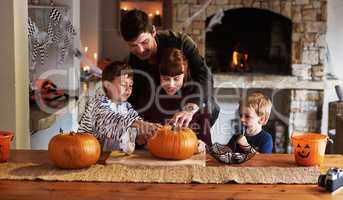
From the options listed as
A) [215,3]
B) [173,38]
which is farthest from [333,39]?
[173,38]

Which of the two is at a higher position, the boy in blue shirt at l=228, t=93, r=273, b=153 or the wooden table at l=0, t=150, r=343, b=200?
the boy in blue shirt at l=228, t=93, r=273, b=153

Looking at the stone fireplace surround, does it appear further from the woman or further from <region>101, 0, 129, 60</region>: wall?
the woman

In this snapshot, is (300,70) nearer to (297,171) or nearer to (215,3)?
(215,3)

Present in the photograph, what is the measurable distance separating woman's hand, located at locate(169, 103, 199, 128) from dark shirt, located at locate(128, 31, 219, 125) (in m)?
0.04

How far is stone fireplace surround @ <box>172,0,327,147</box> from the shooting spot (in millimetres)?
5355

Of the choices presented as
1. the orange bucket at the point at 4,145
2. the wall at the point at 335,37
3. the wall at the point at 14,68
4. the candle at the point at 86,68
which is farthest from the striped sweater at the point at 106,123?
the wall at the point at 335,37

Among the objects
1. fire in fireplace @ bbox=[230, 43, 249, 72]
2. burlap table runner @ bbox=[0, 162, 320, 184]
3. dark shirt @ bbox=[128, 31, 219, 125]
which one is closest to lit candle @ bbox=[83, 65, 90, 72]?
fire in fireplace @ bbox=[230, 43, 249, 72]

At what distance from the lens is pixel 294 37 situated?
5.43m

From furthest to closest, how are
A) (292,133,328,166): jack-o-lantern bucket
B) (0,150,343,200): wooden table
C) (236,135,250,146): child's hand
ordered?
(236,135,250,146): child's hand, (292,133,328,166): jack-o-lantern bucket, (0,150,343,200): wooden table

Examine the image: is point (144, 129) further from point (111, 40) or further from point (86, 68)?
point (111, 40)

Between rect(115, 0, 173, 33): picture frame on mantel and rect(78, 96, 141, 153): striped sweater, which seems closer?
rect(78, 96, 141, 153): striped sweater

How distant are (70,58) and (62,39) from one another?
158 millimetres

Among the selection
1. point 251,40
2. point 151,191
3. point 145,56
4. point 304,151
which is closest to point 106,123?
point 145,56

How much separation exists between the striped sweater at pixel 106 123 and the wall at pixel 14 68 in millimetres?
589
